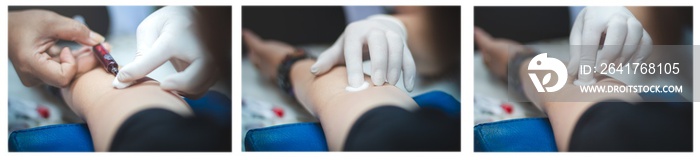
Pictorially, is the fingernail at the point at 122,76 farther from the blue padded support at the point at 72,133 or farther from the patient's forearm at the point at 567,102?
the patient's forearm at the point at 567,102

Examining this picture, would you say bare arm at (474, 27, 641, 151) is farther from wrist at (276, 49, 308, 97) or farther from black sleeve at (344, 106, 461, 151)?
wrist at (276, 49, 308, 97)

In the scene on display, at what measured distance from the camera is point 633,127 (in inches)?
161

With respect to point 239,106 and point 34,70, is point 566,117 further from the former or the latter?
point 34,70

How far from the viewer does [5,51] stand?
4.06m

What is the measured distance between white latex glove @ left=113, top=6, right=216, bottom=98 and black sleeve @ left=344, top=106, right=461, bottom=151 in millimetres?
706

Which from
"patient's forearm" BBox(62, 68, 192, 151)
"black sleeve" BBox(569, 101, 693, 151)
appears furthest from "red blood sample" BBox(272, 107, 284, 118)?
"black sleeve" BBox(569, 101, 693, 151)

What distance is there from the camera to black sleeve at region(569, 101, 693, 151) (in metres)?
4.07

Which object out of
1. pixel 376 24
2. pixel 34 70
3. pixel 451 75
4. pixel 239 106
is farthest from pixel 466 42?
pixel 34 70

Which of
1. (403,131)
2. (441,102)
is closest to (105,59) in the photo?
(403,131)

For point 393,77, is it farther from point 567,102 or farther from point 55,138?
point 55,138

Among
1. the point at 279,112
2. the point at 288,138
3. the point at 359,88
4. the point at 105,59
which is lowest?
the point at 288,138

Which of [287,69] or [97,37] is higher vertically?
[97,37]

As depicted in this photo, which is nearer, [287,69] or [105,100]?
[105,100]

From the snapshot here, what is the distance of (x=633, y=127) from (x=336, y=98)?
132 centimetres
